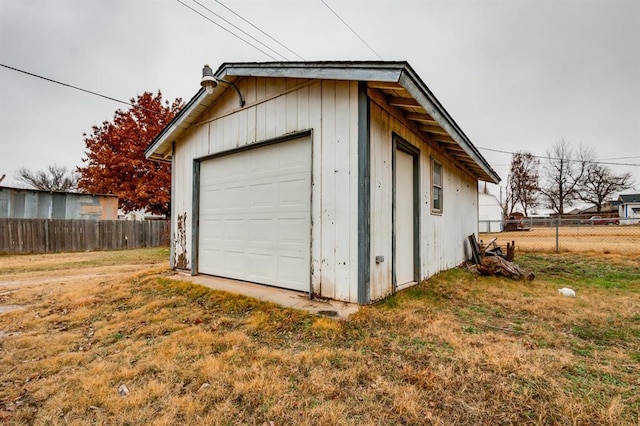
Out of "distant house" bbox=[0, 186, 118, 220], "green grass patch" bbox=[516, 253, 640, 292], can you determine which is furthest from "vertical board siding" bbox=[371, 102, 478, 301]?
"distant house" bbox=[0, 186, 118, 220]

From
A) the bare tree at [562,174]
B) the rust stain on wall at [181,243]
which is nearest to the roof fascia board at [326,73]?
the rust stain on wall at [181,243]

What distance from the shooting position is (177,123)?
6.19 metres

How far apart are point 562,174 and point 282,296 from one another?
44.7 m

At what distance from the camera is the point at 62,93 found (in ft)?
49.6

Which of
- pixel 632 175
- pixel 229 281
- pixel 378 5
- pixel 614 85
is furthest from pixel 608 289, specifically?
pixel 632 175

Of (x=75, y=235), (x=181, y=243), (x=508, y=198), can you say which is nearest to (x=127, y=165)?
(x=75, y=235)

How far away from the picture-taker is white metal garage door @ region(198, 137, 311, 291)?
4500 mm

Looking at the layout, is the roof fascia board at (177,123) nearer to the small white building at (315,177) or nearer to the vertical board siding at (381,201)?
the small white building at (315,177)

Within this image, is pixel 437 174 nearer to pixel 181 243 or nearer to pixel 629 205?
pixel 181 243

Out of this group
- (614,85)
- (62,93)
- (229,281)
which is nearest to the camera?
(229,281)

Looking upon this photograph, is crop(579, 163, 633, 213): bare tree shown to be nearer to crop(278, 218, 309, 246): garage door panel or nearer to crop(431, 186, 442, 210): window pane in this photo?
crop(431, 186, 442, 210): window pane

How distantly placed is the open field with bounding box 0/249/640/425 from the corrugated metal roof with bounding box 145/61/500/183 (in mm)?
2892

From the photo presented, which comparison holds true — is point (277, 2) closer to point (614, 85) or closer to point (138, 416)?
point (138, 416)

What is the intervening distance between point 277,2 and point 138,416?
11.2 meters
